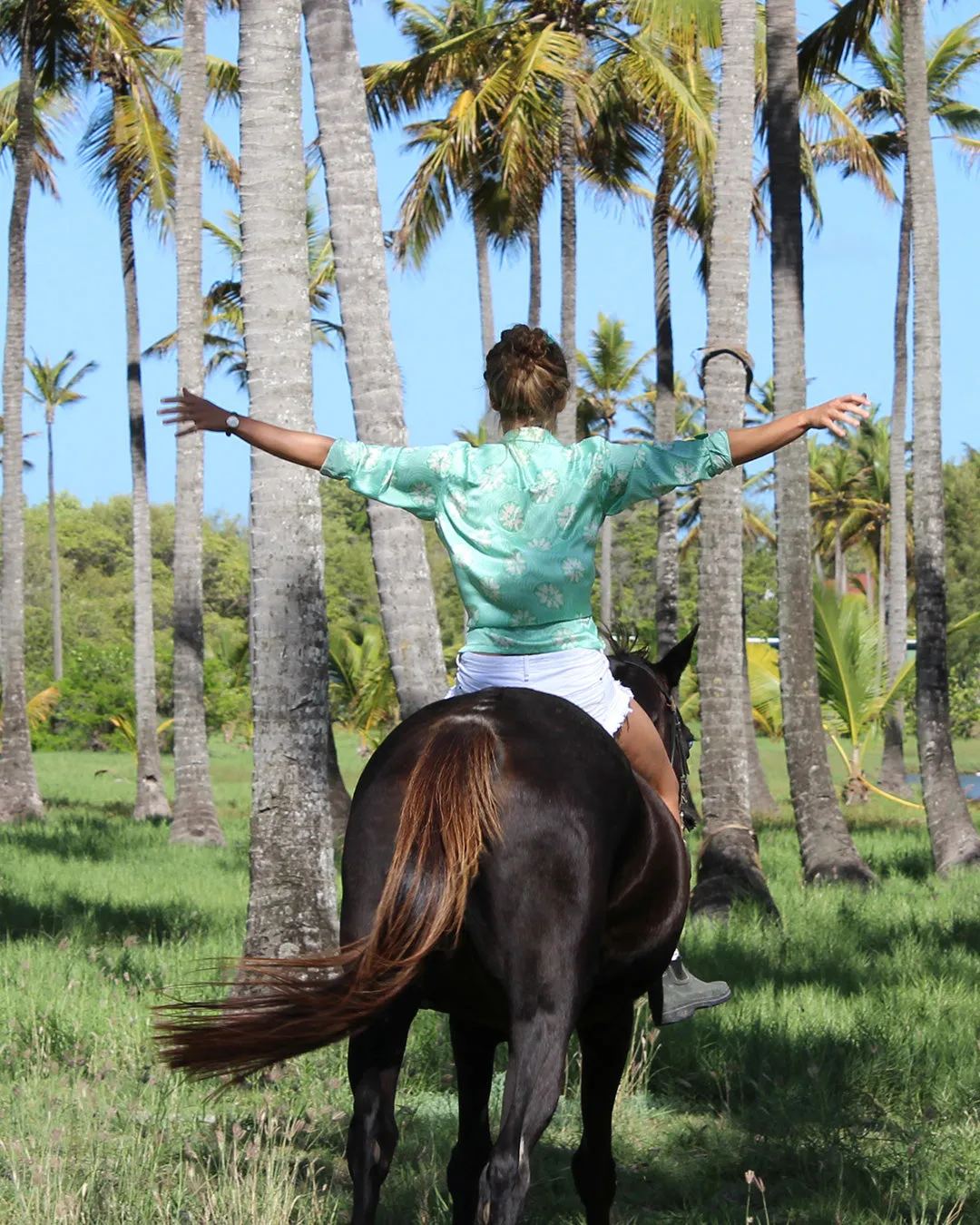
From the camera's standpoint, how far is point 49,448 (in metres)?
76.8

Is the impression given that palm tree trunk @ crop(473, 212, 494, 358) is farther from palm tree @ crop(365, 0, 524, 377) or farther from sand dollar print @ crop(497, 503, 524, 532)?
sand dollar print @ crop(497, 503, 524, 532)

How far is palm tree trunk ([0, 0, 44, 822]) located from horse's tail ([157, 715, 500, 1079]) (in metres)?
17.9

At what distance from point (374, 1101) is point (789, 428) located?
7.23 ft

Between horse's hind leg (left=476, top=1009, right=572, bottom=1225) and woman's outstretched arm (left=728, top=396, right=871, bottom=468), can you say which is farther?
woman's outstretched arm (left=728, top=396, right=871, bottom=468)

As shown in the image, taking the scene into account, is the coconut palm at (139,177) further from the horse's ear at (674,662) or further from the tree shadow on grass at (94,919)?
the horse's ear at (674,662)

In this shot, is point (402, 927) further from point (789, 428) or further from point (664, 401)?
point (664, 401)

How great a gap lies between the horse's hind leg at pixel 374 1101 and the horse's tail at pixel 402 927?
72 mm

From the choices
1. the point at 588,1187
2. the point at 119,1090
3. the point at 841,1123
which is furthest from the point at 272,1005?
the point at 841,1123

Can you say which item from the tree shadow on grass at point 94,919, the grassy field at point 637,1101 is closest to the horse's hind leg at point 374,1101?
the grassy field at point 637,1101

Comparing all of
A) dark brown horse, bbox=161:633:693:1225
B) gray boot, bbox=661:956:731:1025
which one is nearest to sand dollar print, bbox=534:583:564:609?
dark brown horse, bbox=161:633:693:1225

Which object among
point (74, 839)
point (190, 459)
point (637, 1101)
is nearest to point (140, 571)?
point (190, 459)

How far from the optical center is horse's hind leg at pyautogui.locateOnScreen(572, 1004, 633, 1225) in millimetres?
4363

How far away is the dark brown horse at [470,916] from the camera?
3.45 m

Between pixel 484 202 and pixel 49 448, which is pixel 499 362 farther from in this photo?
pixel 49 448
